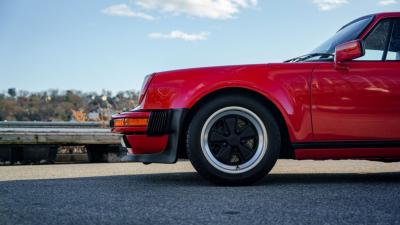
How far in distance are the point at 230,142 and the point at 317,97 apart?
782mm

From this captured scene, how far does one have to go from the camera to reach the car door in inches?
156

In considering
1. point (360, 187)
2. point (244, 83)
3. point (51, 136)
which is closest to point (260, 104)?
point (244, 83)

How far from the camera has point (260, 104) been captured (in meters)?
4.01

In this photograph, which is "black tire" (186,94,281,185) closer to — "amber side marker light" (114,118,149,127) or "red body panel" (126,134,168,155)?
"red body panel" (126,134,168,155)

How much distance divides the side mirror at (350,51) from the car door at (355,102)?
0.30 feet

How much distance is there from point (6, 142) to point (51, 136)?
0.76 metres

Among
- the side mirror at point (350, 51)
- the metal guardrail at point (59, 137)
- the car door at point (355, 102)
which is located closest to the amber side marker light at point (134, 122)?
the car door at point (355, 102)

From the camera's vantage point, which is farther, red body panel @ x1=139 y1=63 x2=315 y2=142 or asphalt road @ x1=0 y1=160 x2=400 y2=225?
red body panel @ x1=139 y1=63 x2=315 y2=142

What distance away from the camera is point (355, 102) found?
3975 mm

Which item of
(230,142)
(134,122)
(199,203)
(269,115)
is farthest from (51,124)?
(199,203)

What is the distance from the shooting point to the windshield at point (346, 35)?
14.6 ft

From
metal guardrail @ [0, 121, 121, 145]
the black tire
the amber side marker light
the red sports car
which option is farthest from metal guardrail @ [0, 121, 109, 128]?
the black tire

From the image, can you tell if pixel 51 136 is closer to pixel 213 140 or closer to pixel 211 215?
pixel 213 140

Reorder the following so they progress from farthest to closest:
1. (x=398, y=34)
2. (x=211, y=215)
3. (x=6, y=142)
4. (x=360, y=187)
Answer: (x=6, y=142), (x=398, y=34), (x=360, y=187), (x=211, y=215)
